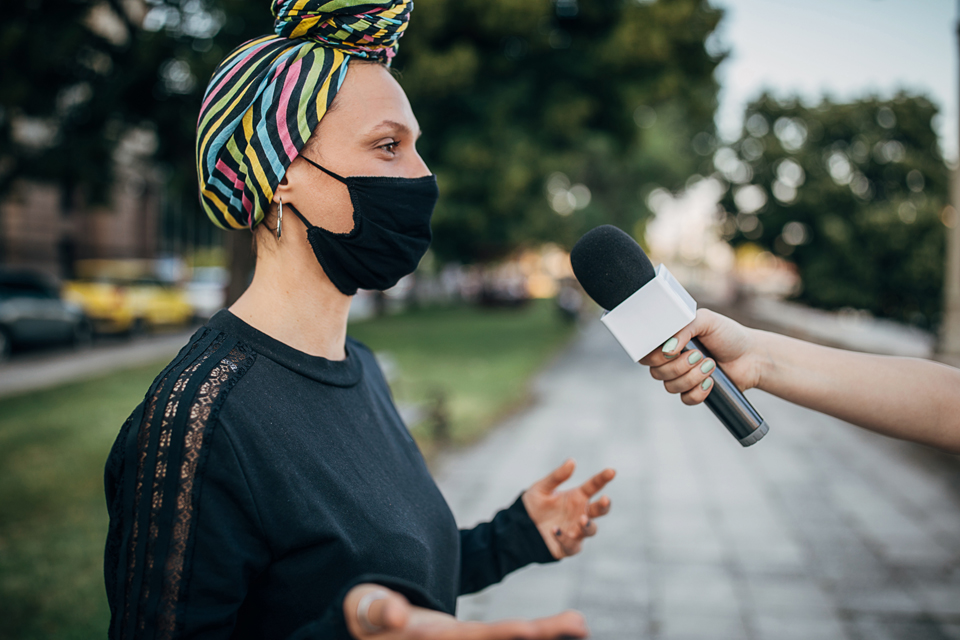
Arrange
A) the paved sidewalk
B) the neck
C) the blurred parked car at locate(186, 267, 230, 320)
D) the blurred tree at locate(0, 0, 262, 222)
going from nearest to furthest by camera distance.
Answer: the neck → the blurred tree at locate(0, 0, 262, 222) → the paved sidewalk → the blurred parked car at locate(186, 267, 230, 320)

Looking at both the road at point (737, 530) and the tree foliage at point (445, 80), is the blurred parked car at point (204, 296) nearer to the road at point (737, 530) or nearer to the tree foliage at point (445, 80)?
the tree foliage at point (445, 80)

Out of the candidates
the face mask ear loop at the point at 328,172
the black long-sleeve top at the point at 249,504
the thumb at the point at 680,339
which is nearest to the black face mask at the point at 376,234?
the face mask ear loop at the point at 328,172

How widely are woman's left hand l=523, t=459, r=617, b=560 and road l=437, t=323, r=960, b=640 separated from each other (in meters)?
2.07

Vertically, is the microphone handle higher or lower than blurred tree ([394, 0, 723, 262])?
lower

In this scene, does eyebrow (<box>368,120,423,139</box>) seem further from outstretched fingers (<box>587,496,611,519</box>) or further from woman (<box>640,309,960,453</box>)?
outstretched fingers (<box>587,496,611,519</box>)

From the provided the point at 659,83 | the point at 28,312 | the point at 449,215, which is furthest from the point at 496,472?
the point at 28,312

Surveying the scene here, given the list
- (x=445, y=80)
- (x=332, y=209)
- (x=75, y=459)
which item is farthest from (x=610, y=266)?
(x=445, y=80)

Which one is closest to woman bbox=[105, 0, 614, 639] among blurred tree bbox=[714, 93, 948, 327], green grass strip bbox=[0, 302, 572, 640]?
green grass strip bbox=[0, 302, 572, 640]

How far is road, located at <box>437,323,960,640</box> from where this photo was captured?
3689 mm

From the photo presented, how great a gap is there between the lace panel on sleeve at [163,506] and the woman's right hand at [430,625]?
0.35 metres

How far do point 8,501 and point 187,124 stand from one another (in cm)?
392

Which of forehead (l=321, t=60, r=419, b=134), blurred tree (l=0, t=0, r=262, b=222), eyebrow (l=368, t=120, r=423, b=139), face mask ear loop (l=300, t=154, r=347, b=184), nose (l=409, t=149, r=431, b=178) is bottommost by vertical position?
face mask ear loop (l=300, t=154, r=347, b=184)

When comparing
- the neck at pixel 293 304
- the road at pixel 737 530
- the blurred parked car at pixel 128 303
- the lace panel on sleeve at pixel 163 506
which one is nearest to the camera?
the lace panel on sleeve at pixel 163 506

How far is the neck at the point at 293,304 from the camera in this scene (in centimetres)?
137
